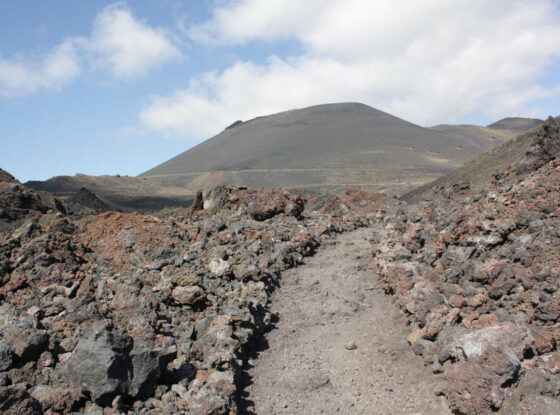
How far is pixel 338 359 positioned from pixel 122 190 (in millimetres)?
41496

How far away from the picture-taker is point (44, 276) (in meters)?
7.40

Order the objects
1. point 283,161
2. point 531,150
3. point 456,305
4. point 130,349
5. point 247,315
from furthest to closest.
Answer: point 283,161, point 531,150, point 247,315, point 456,305, point 130,349

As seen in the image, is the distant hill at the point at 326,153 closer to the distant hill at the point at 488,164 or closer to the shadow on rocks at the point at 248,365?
the distant hill at the point at 488,164

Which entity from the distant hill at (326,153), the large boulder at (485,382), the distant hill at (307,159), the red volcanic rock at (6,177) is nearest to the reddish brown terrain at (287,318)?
the large boulder at (485,382)

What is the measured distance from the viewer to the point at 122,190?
44406 mm

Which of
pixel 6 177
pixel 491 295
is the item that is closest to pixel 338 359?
pixel 491 295

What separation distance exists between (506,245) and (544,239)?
65cm

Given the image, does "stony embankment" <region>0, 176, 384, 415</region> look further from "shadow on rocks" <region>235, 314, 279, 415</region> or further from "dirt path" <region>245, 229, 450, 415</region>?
"dirt path" <region>245, 229, 450, 415</region>

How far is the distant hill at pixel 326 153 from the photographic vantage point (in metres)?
46.8

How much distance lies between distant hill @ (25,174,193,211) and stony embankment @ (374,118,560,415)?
1135 inches

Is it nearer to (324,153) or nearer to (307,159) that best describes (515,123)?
(324,153)

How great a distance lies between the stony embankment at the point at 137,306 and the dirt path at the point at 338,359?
0.37 m

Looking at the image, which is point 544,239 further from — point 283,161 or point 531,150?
point 283,161

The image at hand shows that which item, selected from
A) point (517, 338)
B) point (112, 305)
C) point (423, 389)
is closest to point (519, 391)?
point (517, 338)
